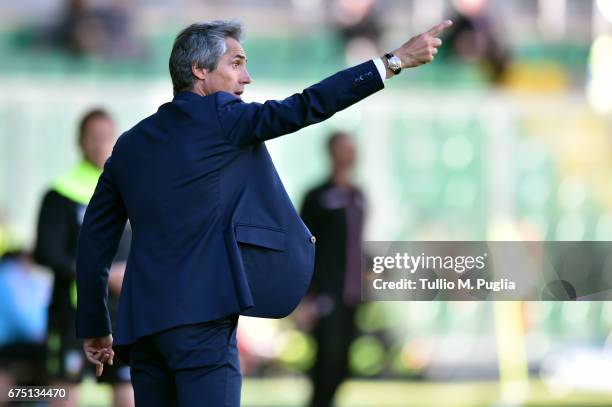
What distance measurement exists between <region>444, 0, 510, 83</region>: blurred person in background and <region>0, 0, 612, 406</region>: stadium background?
72 millimetres

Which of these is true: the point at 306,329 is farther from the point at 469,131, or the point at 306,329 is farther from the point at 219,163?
the point at 219,163

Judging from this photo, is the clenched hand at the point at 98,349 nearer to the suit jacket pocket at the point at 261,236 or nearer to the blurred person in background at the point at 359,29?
the suit jacket pocket at the point at 261,236

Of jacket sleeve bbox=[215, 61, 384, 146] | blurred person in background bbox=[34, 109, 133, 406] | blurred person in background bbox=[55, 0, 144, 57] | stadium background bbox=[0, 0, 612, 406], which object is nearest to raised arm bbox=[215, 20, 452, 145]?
jacket sleeve bbox=[215, 61, 384, 146]

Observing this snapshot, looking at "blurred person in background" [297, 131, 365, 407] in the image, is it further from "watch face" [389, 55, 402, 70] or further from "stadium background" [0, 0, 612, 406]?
"watch face" [389, 55, 402, 70]

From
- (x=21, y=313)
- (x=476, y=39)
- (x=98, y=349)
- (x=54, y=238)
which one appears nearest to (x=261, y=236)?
(x=98, y=349)

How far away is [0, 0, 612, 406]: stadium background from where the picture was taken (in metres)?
8.94

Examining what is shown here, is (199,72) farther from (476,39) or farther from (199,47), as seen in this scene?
(476,39)

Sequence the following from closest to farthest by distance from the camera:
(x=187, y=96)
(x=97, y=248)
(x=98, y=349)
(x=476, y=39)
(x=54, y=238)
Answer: (x=187, y=96), (x=97, y=248), (x=98, y=349), (x=54, y=238), (x=476, y=39)

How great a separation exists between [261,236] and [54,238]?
2.39 meters

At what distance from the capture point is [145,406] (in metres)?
3.51

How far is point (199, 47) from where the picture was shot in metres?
3.51

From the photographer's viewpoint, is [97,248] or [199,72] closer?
[199,72]

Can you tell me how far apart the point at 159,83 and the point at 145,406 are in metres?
6.29

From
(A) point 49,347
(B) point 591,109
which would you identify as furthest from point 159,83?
(A) point 49,347
